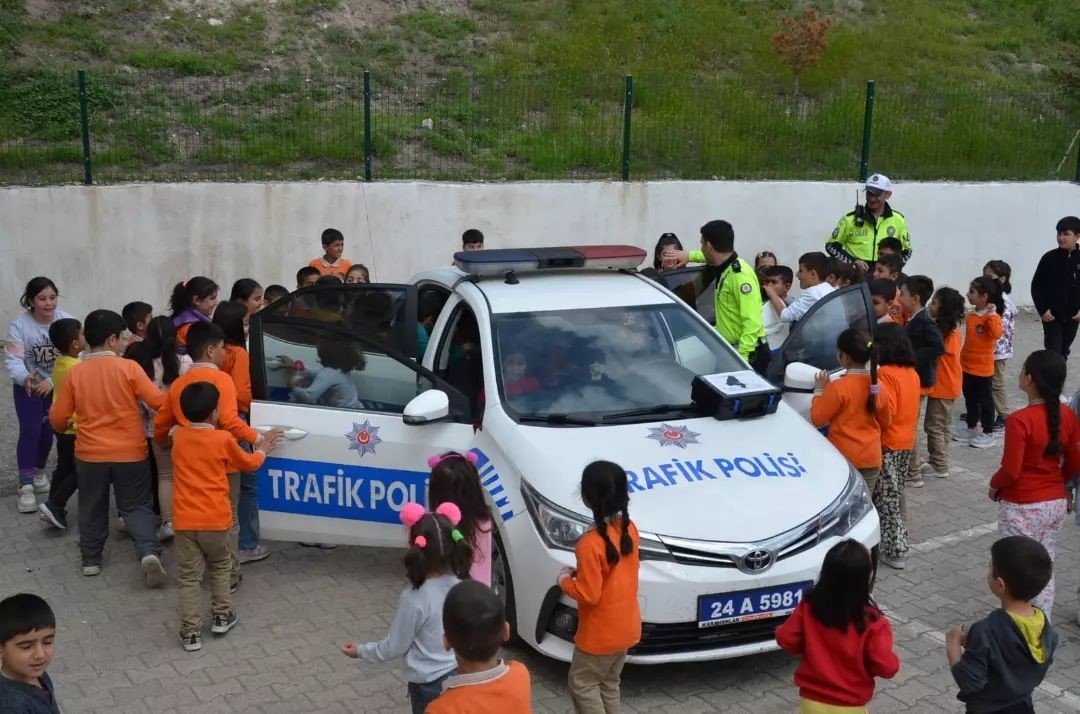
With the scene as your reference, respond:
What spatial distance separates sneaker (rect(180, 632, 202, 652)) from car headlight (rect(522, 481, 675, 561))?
1.87 m

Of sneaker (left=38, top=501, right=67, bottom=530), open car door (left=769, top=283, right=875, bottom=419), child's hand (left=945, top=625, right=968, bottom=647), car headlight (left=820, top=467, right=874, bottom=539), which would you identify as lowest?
sneaker (left=38, top=501, right=67, bottom=530)

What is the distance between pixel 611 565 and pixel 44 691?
78.4 inches

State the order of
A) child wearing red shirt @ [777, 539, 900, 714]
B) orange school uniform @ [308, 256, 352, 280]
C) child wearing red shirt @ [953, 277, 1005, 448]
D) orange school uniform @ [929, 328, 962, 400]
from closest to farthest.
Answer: child wearing red shirt @ [777, 539, 900, 714] < orange school uniform @ [929, 328, 962, 400] < child wearing red shirt @ [953, 277, 1005, 448] < orange school uniform @ [308, 256, 352, 280]

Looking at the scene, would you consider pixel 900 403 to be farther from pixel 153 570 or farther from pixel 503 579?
pixel 153 570

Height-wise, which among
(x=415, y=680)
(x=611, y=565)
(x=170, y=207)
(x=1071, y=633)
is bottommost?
(x=1071, y=633)

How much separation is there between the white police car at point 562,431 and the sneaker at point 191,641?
2.52 feet

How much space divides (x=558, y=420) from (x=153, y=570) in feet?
8.33

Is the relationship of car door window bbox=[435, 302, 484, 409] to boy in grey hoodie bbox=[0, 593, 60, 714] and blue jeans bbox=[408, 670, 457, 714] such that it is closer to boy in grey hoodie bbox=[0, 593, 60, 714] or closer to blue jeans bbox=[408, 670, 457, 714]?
blue jeans bbox=[408, 670, 457, 714]

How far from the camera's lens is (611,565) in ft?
14.0

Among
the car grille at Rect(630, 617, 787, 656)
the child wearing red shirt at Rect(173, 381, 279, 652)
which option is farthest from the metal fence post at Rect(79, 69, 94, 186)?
the car grille at Rect(630, 617, 787, 656)

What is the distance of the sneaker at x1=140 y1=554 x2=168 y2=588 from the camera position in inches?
249

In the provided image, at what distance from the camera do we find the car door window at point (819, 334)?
6.72 metres

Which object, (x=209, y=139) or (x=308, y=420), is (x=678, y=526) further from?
(x=209, y=139)

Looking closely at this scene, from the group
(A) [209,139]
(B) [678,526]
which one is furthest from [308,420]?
(A) [209,139]
